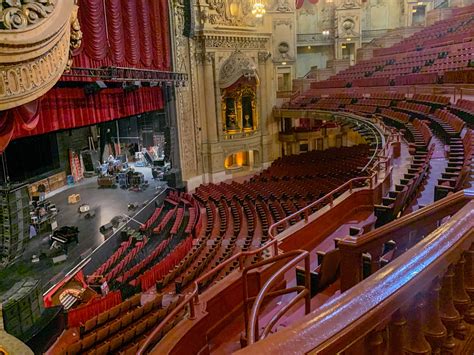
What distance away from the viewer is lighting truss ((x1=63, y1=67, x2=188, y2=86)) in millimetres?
9164

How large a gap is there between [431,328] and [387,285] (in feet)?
0.94

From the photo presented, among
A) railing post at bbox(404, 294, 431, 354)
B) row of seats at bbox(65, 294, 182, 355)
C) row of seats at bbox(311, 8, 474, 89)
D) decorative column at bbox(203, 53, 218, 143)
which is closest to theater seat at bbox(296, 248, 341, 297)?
railing post at bbox(404, 294, 431, 354)

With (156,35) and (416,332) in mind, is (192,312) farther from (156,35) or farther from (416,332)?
(156,35)

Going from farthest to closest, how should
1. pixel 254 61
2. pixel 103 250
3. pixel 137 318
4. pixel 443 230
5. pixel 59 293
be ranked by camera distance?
pixel 254 61 → pixel 103 250 → pixel 59 293 → pixel 137 318 → pixel 443 230

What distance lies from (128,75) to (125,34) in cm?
127

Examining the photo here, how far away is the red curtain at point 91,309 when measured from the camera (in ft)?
23.3

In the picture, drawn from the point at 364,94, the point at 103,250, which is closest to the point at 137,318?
the point at 103,250

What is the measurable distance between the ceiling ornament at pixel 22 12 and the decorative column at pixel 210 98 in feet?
29.9

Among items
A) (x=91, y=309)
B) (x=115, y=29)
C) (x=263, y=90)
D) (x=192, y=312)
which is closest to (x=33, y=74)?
(x=91, y=309)

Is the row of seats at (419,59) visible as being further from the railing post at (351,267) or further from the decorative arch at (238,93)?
the railing post at (351,267)

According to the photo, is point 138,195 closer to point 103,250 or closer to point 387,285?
point 103,250

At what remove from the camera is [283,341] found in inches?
33.7

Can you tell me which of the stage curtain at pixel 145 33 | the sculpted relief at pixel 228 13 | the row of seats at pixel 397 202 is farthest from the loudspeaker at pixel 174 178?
the row of seats at pixel 397 202

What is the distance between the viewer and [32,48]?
6.68 m
